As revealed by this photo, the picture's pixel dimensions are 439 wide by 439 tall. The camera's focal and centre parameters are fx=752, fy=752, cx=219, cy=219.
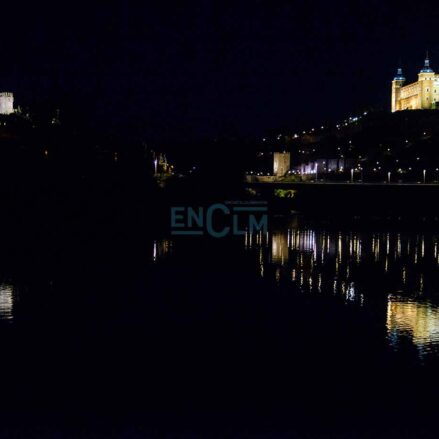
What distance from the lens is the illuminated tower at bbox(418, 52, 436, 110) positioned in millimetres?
48750

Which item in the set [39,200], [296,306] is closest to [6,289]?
[296,306]

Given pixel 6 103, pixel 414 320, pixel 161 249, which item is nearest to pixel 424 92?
pixel 6 103

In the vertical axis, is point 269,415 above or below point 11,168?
below

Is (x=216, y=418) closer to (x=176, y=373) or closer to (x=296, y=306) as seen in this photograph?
(x=176, y=373)

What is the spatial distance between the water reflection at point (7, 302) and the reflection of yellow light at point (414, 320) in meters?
4.49

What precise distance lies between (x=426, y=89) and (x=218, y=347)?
146ft

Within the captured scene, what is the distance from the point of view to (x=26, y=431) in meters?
5.49

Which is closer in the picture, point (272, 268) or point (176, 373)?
point (176, 373)

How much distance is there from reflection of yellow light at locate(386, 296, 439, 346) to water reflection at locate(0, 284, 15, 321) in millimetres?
4486

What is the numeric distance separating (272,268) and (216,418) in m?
7.75

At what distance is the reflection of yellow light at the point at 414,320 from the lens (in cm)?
810

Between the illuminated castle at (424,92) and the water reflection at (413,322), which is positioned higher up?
the illuminated castle at (424,92)

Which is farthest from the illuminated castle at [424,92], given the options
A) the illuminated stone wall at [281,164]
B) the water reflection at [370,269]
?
the water reflection at [370,269]

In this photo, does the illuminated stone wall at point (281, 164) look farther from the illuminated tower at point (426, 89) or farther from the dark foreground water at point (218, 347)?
the dark foreground water at point (218, 347)
